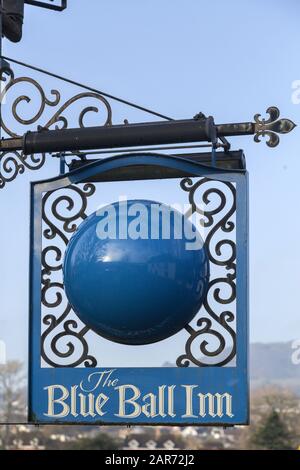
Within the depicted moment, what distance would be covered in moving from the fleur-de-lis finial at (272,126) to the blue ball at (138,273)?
2.61ft

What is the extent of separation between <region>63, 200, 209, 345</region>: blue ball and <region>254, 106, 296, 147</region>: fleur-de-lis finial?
0.80m

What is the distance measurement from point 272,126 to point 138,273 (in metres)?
1.39

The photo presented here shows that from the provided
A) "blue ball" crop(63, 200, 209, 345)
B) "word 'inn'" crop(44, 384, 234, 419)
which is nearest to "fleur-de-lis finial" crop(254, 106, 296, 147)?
"blue ball" crop(63, 200, 209, 345)

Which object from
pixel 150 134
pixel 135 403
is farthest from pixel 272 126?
pixel 135 403

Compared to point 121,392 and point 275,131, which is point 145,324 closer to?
point 121,392

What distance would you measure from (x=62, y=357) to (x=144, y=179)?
1.40 meters

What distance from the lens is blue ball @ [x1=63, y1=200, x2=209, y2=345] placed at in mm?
8094

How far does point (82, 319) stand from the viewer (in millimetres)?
8352

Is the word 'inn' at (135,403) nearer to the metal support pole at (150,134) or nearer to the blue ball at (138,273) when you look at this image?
the blue ball at (138,273)

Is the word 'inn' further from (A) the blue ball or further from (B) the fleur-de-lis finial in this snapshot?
(B) the fleur-de-lis finial

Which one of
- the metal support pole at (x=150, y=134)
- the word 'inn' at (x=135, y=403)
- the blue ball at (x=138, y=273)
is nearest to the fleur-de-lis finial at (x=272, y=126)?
the metal support pole at (x=150, y=134)

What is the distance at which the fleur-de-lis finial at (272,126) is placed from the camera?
8352 millimetres

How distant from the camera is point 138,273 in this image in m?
8.09
